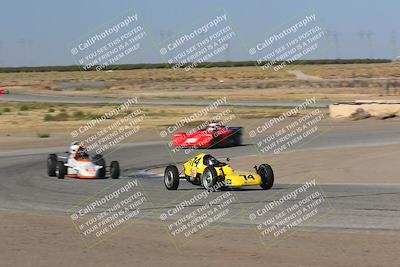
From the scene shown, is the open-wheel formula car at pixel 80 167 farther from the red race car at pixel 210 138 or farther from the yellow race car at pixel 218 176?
the red race car at pixel 210 138

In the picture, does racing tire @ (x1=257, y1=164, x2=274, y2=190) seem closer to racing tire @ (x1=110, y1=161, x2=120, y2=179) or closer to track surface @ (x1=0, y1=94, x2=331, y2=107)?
racing tire @ (x1=110, y1=161, x2=120, y2=179)

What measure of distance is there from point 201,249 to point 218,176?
764cm

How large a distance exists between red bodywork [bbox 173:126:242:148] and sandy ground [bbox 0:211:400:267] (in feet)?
72.8

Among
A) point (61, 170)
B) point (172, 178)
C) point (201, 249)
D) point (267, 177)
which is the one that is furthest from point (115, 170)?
point (201, 249)

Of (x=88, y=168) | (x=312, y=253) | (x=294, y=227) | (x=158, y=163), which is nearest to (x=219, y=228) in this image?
(x=294, y=227)

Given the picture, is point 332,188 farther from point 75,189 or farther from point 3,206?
point 3,206

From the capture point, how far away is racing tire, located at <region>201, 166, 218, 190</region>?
21.2 m

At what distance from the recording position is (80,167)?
2672 cm

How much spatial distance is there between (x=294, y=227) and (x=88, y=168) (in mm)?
12347

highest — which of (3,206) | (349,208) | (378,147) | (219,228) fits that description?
(3,206)

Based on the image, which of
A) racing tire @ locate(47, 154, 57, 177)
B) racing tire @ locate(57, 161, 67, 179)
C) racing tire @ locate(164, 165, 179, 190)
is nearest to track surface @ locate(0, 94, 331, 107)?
racing tire @ locate(47, 154, 57, 177)

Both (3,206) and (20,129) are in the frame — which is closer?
(3,206)

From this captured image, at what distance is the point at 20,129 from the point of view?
173 feet

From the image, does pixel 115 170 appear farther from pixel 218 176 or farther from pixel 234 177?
pixel 234 177
